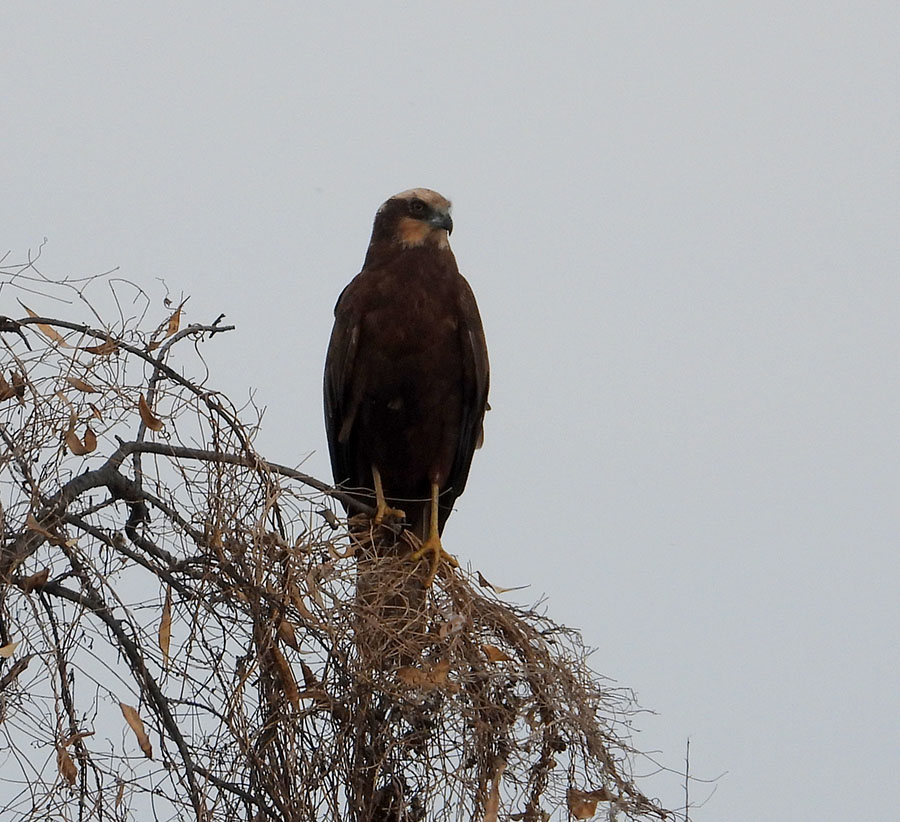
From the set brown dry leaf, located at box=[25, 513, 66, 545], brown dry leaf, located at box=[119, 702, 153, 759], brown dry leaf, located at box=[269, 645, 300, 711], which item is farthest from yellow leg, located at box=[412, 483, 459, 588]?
brown dry leaf, located at box=[25, 513, 66, 545]

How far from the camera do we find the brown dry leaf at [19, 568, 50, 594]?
240 centimetres

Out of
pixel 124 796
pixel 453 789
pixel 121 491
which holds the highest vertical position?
pixel 121 491

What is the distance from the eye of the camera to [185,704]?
8.50 ft

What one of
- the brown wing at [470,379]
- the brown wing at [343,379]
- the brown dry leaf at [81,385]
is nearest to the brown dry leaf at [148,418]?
the brown dry leaf at [81,385]

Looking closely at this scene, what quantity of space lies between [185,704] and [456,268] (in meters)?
2.49

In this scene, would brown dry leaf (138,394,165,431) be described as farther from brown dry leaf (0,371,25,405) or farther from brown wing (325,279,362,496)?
brown wing (325,279,362,496)

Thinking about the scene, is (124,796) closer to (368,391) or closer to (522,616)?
(522,616)

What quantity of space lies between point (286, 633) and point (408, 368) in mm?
A: 2029

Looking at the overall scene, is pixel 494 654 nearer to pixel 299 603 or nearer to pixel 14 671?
pixel 299 603

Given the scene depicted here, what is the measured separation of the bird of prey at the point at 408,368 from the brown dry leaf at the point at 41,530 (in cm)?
201

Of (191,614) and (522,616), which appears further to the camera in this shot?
(522,616)

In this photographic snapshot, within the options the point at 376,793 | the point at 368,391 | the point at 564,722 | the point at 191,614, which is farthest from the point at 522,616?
the point at 368,391

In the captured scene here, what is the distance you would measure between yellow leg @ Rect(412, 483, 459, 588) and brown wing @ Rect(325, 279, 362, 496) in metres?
0.32

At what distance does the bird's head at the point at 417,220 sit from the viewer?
4.81 m
